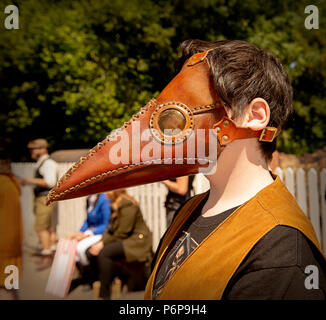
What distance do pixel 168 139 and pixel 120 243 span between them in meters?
3.36

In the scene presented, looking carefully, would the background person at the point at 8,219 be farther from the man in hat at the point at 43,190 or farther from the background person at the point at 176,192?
the man in hat at the point at 43,190

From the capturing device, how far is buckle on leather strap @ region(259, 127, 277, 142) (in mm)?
1025

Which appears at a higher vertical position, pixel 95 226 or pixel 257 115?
pixel 257 115

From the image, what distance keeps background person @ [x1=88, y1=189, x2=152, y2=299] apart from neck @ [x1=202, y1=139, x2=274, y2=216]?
10.6 ft

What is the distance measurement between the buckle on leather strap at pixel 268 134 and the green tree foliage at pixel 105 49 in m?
6.38

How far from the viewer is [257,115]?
1007mm

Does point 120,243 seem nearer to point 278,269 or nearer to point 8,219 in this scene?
point 8,219

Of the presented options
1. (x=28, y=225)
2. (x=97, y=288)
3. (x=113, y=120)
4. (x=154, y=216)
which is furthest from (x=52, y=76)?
(x=97, y=288)

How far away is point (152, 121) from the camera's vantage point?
1.03m

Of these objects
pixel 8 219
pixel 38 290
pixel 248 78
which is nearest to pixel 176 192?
pixel 8 219

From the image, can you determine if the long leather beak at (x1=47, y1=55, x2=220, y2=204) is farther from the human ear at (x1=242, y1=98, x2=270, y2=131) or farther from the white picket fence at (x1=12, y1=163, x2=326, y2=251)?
the white picket fence at (x1=12, y1=163, x2=326, y2=251)

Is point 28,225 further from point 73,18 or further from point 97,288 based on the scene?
point 73,18

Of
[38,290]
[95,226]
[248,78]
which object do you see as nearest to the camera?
[248,78]

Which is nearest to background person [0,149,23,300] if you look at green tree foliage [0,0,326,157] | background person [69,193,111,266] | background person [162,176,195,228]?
background person [69,193,111,266]
